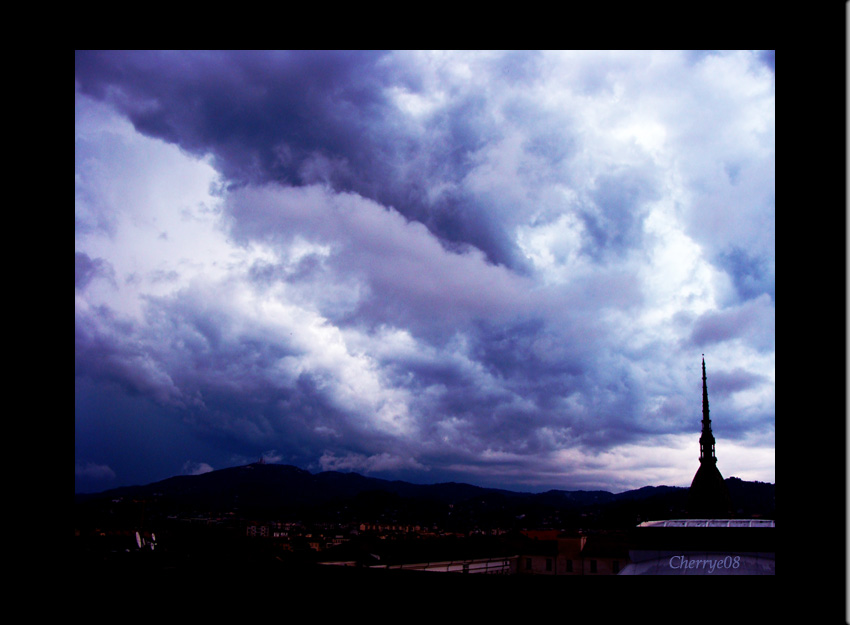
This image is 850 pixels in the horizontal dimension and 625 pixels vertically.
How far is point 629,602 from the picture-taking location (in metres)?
2.24

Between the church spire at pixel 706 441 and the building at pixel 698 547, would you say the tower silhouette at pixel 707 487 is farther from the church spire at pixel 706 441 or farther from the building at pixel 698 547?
the building at pixel 698 547

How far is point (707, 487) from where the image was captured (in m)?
29.9

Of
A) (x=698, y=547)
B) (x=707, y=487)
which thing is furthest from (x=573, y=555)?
(x=707, y=487)

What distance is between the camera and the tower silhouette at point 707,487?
2938cm

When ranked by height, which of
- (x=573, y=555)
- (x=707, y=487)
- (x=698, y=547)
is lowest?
(x=573, y=555)

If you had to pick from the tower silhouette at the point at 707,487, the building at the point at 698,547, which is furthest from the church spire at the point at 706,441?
the building at the point at 698,547

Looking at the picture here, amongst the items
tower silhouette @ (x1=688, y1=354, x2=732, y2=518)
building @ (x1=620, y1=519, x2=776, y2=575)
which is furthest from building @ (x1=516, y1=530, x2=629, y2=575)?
tower silhouette @ (x1=688, y1=354, x2=732, y2=518)

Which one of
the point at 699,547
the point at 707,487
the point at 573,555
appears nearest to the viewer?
the point at 699,547

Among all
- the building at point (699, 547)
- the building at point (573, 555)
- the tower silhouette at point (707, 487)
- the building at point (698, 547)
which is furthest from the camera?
the tower silhouette at point (707, 487)

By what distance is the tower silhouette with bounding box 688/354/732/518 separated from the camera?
29375 mm

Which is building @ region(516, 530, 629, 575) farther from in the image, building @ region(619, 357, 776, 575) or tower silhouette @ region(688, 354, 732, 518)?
tower silhouette @ region(688, 354, 732, 518)

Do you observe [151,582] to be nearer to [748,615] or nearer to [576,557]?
[748,615]

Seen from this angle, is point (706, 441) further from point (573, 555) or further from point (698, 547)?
point (698, 547)
